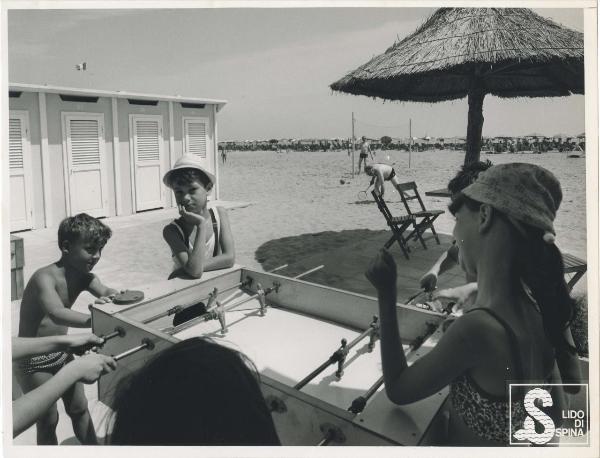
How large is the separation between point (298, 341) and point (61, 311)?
0.96 m

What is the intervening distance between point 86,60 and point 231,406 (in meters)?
3.57

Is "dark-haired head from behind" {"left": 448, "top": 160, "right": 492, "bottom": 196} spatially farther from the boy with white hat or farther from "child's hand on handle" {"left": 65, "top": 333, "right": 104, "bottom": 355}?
"child's hand on handle" {"left": 65, "top": 333, "right": 104, "bottom": 355}

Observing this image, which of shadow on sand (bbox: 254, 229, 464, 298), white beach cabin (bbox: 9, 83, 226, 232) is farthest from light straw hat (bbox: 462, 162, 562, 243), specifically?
white beach cabin (bbox: 9, 83, 226, 232)

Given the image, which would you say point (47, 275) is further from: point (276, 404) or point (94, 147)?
point (94, 147)

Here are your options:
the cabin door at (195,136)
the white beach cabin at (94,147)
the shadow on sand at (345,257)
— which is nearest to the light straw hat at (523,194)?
the shadow on sand at (345,257)

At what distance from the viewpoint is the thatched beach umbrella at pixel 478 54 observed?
14.7 ft

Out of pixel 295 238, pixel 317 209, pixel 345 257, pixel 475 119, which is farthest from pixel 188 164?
pixel 317 209

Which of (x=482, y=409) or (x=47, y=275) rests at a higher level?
(x=47, y=275)

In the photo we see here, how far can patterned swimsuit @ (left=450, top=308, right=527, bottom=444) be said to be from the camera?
1.21m

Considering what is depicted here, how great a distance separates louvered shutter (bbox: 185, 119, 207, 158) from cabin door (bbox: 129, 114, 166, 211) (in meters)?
0.63

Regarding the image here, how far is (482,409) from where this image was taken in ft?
4.01

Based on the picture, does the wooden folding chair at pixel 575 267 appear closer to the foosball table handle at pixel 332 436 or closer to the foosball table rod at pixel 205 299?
the foosball table rod at pixel 205 299

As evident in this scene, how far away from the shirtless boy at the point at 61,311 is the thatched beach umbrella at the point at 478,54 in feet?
12.1

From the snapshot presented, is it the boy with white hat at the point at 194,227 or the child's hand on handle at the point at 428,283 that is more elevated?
the boy with white hat at the point at 194,227
